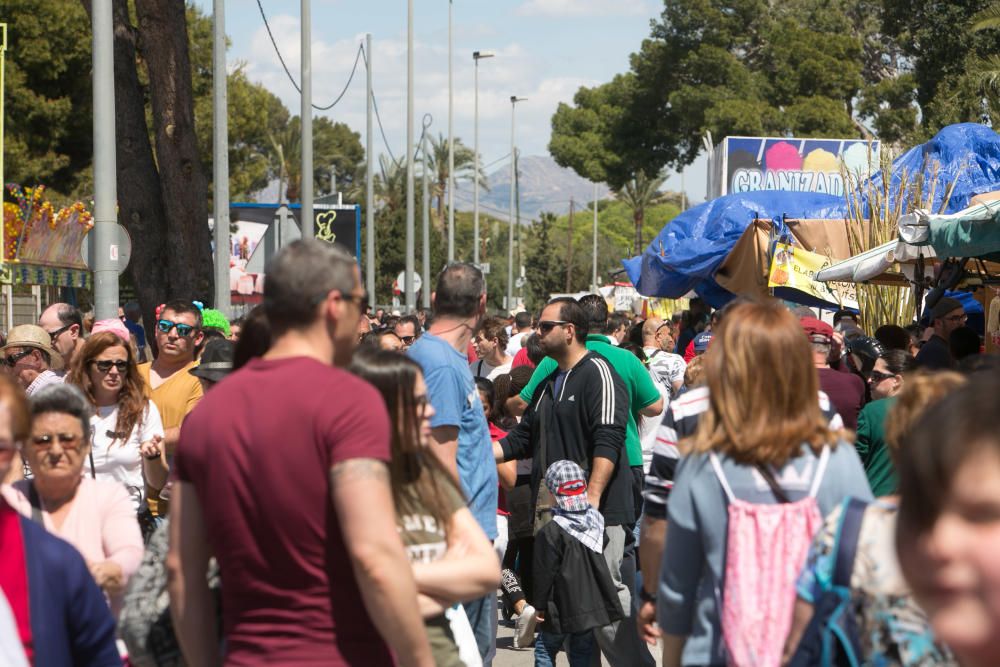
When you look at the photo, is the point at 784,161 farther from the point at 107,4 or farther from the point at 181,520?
the point at 181,520

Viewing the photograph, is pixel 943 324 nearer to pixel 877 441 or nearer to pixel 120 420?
pixel 877 441

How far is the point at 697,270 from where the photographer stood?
16.3 m

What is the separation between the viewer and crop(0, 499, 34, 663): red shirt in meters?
2.99

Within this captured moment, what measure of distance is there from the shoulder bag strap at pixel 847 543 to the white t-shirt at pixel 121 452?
3790mm

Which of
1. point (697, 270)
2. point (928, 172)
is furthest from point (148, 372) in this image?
point (697, 270)

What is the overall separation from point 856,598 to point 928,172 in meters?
10.6

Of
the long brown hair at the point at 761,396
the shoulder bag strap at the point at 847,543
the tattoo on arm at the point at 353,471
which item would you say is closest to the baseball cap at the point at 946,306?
the long brown hair at the point at 761,396

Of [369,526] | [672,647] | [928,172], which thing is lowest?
[672,647]

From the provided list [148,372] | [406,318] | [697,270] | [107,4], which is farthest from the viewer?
[697,270]

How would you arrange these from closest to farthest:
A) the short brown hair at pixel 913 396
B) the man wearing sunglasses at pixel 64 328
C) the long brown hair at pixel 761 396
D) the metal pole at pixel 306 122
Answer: the long brown hair at pixel 761 396
the short brown hair at pixel 913 396
the man wearing sunglasses at pixel 64 328
the metal pole at pixel 306 122

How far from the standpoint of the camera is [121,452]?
5.91 m

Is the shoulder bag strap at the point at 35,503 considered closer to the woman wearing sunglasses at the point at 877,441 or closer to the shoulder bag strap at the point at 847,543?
the shoulder bag strap at the point at 847,543

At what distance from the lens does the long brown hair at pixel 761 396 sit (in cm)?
345

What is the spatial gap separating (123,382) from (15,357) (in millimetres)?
1811
